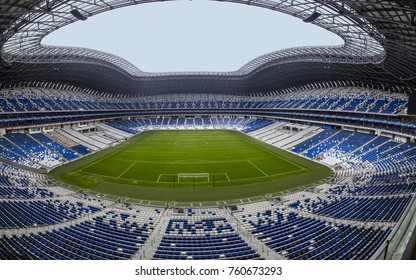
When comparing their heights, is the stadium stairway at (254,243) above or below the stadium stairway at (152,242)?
above

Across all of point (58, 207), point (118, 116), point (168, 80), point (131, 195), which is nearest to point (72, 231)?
point (58, 207)

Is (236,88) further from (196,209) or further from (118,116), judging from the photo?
(196,209)

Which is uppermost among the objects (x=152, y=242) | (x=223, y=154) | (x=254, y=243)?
(x=223, y=154)

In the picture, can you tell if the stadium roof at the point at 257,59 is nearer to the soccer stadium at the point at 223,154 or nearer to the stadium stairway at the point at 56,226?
the soccer stadium at the point at 223,154

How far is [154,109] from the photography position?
332 ft

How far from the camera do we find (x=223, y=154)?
52.7m

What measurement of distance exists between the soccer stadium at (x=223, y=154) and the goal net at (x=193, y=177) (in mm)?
278

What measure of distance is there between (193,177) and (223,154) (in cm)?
1600

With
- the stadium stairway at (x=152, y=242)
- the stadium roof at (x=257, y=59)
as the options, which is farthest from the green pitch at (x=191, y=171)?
the stadium roof at (x=257, y=59)

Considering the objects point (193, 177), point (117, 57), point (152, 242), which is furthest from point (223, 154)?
point (117, 57)

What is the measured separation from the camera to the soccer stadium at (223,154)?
17.7m

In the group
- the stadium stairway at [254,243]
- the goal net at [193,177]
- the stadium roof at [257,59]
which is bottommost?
the stadium stairway at [254,243]

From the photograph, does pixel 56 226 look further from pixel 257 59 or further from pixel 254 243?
pixel 257 59

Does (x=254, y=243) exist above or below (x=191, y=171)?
below
